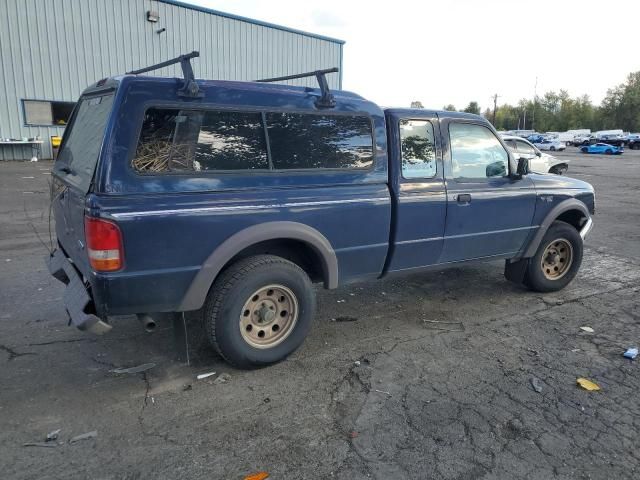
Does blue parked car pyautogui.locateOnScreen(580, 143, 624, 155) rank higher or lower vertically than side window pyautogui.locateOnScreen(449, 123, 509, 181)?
lower

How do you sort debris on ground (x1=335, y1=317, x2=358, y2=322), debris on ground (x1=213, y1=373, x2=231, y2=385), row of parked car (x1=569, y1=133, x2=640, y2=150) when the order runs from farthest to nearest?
row of parked car (x1=569, y1=133, x2=640, y2=150), debris on ground (x1=335, y1=317, x2=358, y2=322), debris on ground (x1=213, y1=373, x2=231, y2=385)

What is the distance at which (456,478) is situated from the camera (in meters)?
2.60

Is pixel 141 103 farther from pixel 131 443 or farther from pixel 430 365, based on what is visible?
pixel 430 365

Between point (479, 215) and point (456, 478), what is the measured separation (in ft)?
8.97

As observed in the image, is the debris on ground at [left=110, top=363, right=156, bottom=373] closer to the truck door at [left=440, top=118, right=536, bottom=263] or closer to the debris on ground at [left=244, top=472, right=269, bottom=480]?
the debris on ground at [left=244, top=472, right=269, bottom=480]

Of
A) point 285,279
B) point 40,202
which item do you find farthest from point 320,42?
point 285,279

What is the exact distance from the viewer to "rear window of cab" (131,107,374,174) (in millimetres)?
3192

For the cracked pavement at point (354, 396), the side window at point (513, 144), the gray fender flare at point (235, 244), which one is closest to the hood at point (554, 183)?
the cracked pavement at point (354, 396)

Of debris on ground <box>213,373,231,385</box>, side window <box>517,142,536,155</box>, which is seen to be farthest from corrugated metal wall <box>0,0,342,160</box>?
debris on ground <box>213,373,231,385</box>

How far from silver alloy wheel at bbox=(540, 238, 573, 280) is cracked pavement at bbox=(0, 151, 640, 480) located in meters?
0.36

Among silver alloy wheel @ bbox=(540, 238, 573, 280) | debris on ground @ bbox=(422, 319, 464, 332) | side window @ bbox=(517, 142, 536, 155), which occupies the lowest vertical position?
debris on ground @ bbox=(422, 319, 464, 332)

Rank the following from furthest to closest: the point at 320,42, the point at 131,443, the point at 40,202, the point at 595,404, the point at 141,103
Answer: the point at 320,42, the point at 40,202, the point at 595,404, the point at 141,103, the point at 131,443

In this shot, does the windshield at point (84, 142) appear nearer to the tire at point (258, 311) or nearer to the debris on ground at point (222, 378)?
the tire at point (258, 311)

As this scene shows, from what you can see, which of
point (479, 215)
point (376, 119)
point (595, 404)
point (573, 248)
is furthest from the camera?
point (573, 248)
